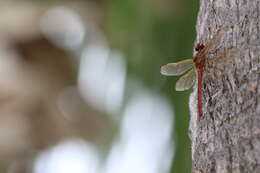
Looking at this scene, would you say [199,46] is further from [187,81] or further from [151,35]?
[151,35]

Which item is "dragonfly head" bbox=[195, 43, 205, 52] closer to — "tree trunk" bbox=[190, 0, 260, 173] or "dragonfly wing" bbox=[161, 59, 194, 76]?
"tree trunk" bbox=[190, 0, 260, 173]

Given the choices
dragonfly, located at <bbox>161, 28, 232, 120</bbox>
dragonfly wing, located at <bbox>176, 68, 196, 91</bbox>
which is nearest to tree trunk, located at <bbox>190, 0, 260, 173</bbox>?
dragonfly, located at <bbox>161, 28, 232, 120</bbox>

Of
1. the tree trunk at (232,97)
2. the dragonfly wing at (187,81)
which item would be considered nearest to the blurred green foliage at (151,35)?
the dragonfly wing at (187,81)

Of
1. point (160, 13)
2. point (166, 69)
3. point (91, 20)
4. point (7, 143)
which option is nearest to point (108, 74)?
point (160, 13)

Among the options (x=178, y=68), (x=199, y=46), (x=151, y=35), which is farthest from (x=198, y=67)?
(x=151, y=35)

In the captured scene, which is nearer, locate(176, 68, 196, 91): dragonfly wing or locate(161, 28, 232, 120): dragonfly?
locate(161, 28, 232, 120): dragonfly
